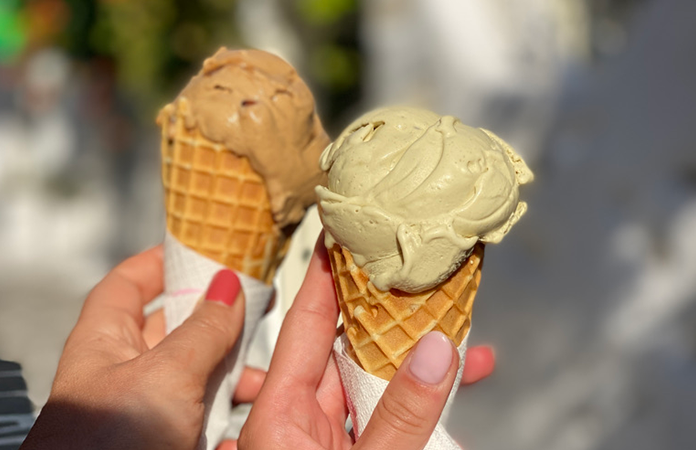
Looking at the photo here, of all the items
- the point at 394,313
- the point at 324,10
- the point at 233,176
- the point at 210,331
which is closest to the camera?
the point at 394,313

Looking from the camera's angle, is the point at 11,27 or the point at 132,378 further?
the point at 11,27

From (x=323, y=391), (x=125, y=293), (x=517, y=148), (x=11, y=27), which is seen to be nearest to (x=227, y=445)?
(x=323, y=391)

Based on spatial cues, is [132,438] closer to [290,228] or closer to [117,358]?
[117,358]

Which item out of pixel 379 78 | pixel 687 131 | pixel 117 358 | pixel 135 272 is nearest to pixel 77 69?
pixel 379 78

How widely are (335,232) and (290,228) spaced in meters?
0.61

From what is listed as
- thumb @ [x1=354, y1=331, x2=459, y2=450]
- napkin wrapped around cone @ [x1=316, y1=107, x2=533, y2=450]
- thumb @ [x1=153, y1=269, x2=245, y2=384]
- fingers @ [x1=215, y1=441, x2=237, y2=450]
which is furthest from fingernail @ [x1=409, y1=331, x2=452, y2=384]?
fingers @ [x1=215, y1=441, x2=237, y2=450]

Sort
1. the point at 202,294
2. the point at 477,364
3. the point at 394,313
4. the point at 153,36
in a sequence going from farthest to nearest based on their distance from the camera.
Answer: the point at 153,36, the point at 477,364, the point at 202,294, the point at 394,313

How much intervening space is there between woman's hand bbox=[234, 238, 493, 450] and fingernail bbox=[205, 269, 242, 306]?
0.25 meters

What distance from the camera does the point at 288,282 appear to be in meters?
2.62

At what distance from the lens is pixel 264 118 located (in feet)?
6.23

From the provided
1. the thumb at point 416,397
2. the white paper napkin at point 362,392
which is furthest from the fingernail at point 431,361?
the white paper napkin at point 362,392

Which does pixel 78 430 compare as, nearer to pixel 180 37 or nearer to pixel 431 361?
pixel 431 361

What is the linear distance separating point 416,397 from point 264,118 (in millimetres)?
1009

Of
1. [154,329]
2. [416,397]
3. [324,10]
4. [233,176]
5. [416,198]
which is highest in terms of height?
[324,10]
